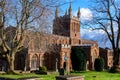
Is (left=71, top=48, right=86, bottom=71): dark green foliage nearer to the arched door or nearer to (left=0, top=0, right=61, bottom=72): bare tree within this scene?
the arched door

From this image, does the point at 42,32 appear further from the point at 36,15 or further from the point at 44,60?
the point at 44,60

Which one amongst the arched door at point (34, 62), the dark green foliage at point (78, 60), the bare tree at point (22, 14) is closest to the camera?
the bare tree at point (22, 14)

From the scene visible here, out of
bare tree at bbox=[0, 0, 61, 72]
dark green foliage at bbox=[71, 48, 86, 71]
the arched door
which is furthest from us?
dark green foliage at bbox=[71, 48, 86, 71]

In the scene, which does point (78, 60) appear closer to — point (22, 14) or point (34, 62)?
point (34, 62)

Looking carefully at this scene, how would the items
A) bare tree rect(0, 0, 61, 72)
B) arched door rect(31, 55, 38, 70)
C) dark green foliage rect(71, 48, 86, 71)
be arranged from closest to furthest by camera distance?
1. bare tree rect(0, 0, 61, 72)
2. arched door rect(31, 55, 38, 70)
3. dark green foliage rect(71, 48, 86, 71)

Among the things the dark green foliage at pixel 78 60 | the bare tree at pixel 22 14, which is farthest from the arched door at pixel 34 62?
the bare tree at pixel 22 14

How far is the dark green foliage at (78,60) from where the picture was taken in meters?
82.0

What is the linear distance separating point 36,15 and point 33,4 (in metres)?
1.19

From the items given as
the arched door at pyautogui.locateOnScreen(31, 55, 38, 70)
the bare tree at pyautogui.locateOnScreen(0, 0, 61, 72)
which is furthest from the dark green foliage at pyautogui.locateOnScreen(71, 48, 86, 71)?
the bare tree at pyautogui.locateOnScreen(0, 0, 61, 72)

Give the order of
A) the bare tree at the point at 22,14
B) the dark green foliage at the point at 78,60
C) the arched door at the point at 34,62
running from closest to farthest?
1. the bare tree at the point at 22,14
2. the arched door at the point at 34,62
3. the dark green foliage at the point at 78,60

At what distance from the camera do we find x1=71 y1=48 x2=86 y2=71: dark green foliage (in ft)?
269

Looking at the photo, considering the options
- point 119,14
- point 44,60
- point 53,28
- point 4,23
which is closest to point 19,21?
point 4,23

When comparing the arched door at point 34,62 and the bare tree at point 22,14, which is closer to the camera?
the bare tree at point 22,14

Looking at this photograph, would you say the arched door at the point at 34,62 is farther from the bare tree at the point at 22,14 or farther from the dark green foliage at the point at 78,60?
the bare tree at the point at 22,14
